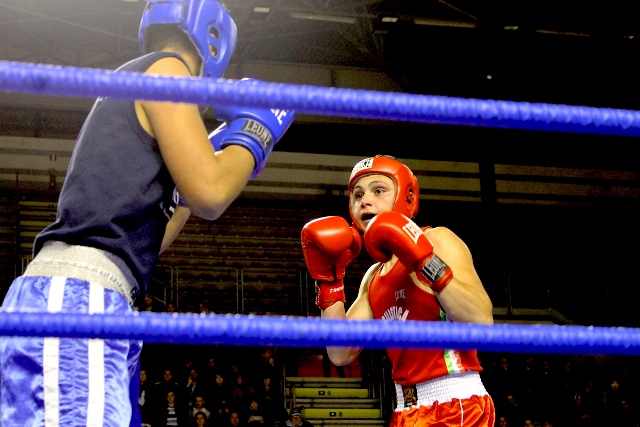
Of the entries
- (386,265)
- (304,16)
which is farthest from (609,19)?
(386,265)

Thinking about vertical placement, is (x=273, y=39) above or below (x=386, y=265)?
above

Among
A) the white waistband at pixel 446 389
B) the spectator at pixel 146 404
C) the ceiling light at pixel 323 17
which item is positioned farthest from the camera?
the ceiling light at pixel 323 17

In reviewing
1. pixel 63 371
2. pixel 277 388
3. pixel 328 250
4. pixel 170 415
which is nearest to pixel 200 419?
pixel 170 415

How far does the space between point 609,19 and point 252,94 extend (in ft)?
26.3

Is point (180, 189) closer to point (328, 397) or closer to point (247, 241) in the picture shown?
point (328, 397)

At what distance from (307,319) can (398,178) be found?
164cm

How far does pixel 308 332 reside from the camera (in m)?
1.04

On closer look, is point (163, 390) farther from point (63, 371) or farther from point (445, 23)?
point (63, 371)

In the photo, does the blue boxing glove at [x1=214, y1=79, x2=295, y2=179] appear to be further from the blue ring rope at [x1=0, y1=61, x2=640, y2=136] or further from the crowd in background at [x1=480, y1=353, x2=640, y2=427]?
the crowd in background at [x1=480, y1=353, x2=640, y2=427]

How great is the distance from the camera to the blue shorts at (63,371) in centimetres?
123

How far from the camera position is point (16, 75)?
1.03 meters

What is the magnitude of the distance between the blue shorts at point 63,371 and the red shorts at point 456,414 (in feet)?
3.89

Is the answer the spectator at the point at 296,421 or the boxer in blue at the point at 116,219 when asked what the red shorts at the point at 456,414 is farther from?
the spectator at the point at 296,421

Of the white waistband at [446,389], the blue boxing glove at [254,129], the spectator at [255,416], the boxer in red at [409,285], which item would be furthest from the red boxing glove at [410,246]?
the spectator at [255,416]
